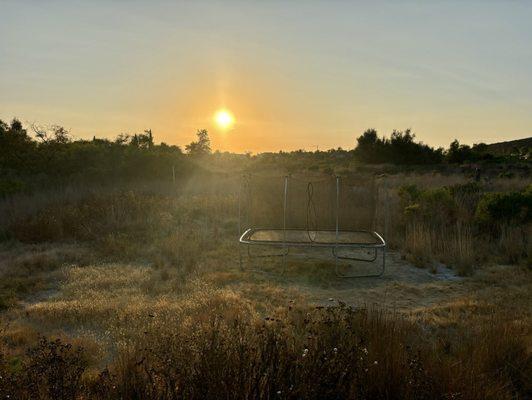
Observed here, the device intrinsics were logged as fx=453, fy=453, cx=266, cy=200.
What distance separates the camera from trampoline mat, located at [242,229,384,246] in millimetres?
6883

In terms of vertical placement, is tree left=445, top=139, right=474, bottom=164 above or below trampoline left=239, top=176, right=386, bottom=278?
above

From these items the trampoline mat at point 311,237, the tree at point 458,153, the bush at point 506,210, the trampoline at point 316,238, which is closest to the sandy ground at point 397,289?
the trampoline at point 316,238

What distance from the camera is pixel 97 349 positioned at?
416 cm

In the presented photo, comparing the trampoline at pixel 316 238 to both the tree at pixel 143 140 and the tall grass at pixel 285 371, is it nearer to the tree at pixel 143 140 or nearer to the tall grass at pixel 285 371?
the tall grass at pixel 285 371

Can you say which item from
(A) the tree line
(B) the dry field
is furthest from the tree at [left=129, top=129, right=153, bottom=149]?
(B) the dry field

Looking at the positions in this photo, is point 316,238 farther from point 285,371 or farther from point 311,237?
point 285,371

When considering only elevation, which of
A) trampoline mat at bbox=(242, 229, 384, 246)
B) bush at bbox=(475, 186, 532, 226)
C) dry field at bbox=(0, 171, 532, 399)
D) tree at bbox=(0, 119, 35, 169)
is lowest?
dry field at bbox=(0, 171, 532, 399)

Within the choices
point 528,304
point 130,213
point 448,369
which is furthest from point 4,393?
point 130,213

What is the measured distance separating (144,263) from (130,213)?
4.00 m

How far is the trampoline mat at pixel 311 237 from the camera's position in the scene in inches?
271

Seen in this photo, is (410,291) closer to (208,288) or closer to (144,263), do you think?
(208,288)

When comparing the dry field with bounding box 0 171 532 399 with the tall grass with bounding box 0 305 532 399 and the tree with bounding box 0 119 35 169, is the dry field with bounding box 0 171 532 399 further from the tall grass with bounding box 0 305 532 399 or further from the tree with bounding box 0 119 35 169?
the tree with bounding box 0 119 35 169

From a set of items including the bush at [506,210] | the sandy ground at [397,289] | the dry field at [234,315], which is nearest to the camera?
the dry field at [234,315]

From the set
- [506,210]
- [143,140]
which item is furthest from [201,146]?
[506,210]
